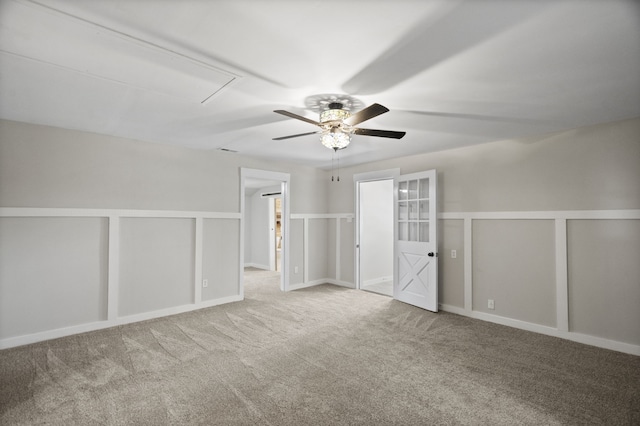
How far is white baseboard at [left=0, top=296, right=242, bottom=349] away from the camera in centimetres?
324

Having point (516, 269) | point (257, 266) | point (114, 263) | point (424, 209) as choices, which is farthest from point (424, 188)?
point (257, 266)

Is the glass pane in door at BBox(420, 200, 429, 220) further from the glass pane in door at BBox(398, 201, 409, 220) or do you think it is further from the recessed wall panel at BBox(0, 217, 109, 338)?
the recessed wall panel at BBox(0, 217, 109, 338)

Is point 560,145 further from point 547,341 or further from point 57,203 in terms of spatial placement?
point 57,203

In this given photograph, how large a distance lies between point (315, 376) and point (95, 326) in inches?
115

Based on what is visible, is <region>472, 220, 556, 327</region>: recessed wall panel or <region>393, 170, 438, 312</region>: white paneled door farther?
<region>393, 170, 438, 312</region>: white paneled door

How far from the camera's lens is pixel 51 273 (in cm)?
346

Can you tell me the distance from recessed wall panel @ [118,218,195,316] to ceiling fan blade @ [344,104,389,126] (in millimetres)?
3129

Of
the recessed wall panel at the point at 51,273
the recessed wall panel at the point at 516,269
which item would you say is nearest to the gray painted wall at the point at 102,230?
the recessed wall panel at the point at 51,273

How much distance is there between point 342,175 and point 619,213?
4180mm

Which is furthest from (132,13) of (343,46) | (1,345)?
(1,345)

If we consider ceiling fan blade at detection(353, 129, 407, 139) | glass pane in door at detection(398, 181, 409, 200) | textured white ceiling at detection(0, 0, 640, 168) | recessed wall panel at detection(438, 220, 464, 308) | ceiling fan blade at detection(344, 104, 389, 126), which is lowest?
recessed wall panel at detection(438, 220, 464, 308)

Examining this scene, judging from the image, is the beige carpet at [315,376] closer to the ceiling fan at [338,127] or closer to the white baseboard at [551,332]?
the white baseboard at [551,332]

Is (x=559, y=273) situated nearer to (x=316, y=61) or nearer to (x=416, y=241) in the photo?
(x=416, y=241)

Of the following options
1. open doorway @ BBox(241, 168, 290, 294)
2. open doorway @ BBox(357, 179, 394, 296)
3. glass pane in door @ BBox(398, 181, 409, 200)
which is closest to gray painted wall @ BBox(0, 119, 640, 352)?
glass pane in door @ BBox(398, 181, 409, 200)
